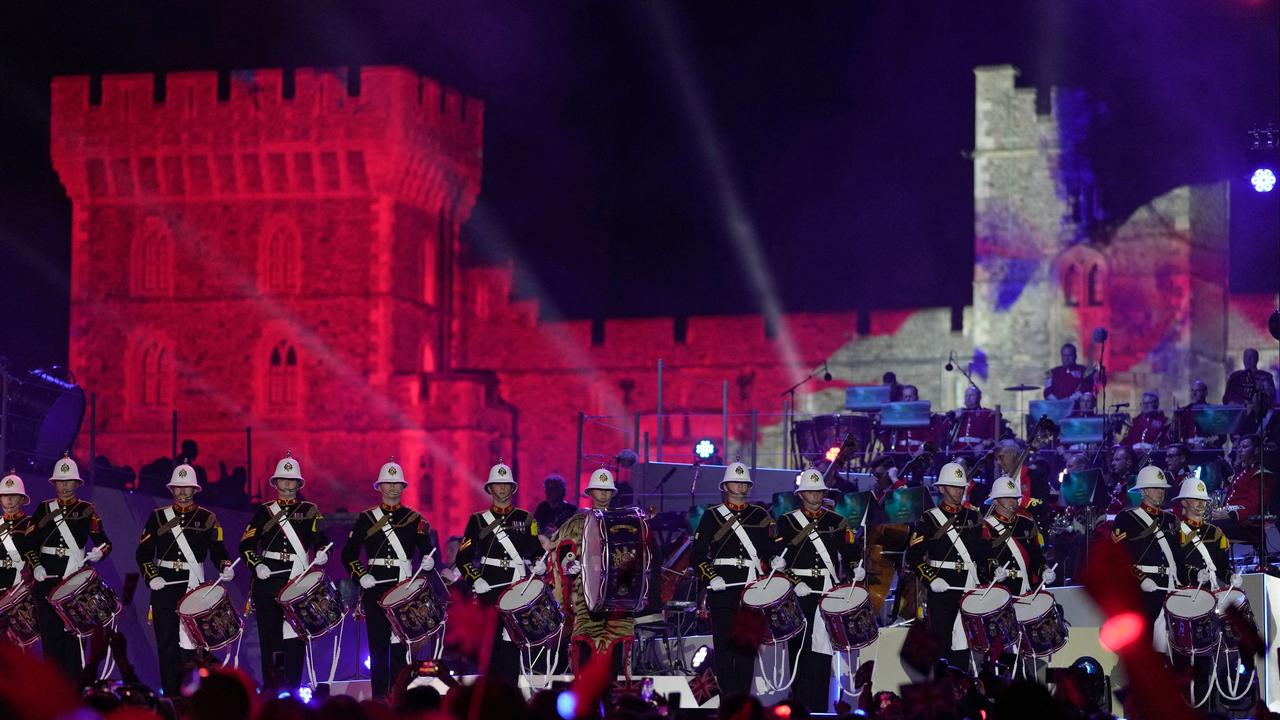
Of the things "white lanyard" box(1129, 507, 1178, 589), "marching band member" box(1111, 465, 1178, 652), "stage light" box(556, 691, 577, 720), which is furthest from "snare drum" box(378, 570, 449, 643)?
"stage light" box(556, 691, 577, 720)

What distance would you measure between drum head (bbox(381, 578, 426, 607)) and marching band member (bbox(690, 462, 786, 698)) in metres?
2.05

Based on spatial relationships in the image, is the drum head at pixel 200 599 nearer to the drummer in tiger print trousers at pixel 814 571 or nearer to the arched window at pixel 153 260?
the drummer in tiger print trousers at pixel 814 571

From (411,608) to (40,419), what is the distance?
802 cm

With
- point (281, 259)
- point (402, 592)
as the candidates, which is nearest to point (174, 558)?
point (402, 592)

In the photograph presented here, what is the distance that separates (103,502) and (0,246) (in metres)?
20.2

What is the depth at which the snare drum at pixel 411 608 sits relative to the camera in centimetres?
1477

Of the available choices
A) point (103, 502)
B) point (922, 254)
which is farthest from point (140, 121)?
point (103, 502)

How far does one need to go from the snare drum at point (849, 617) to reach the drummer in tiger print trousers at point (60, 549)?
5670mm

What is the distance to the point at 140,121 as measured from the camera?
1585 inches

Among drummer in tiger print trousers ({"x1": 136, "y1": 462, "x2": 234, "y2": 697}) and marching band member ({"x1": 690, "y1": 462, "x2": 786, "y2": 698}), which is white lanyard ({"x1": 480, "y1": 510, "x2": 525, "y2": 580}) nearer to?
marching band member ({"x1": 690, "y1": 462, "x2": 786, "y2": 698})

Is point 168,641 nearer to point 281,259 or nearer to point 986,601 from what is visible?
point 986,601

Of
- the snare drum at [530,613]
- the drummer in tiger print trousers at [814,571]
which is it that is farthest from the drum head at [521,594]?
the drummer in tiger print trousers at [814,571]

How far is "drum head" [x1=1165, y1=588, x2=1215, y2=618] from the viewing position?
1424cm

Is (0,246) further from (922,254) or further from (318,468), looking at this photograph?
(922,254)
